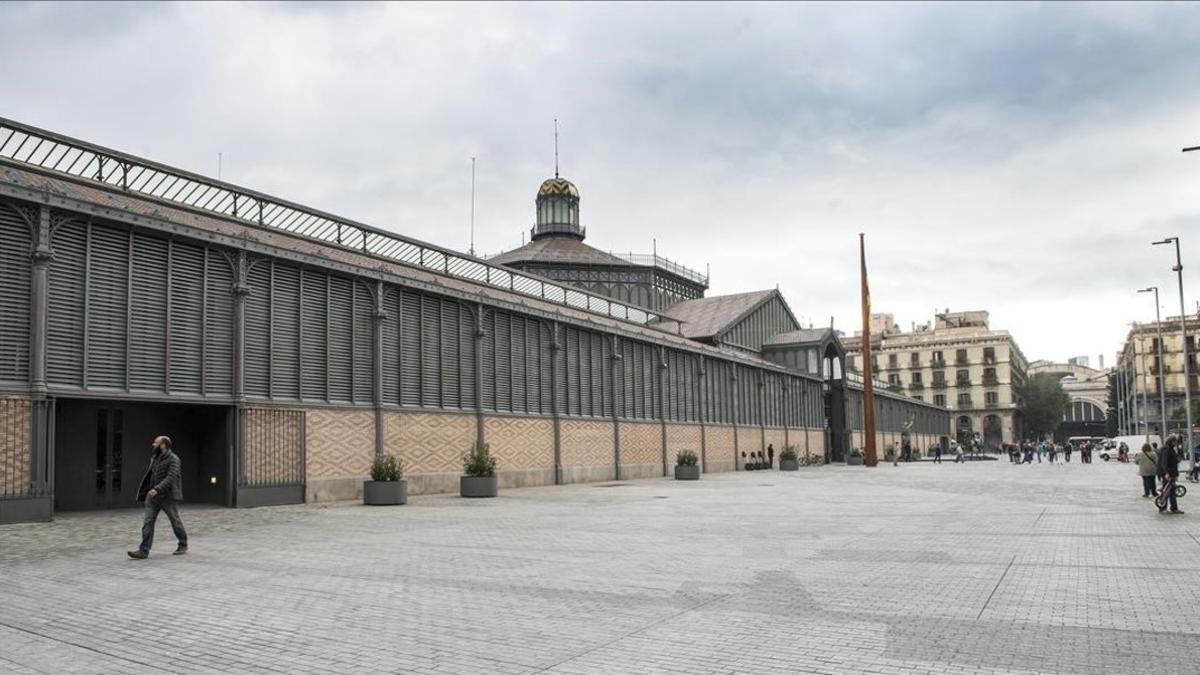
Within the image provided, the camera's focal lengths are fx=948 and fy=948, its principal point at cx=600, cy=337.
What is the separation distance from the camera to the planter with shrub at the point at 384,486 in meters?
24.7

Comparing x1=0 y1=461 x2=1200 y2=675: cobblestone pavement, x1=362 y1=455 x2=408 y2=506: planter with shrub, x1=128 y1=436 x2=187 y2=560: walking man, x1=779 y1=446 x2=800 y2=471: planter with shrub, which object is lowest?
x1=779 y1=446 x2=800 y2=471: planter with shrub

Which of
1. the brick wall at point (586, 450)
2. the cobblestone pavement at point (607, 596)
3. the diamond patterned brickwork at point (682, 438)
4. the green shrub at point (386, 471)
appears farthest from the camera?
the diamond patterned brickwork at point (682, 438)

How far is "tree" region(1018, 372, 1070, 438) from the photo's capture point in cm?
14638

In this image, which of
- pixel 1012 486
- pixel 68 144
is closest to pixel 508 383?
pixel 68 144

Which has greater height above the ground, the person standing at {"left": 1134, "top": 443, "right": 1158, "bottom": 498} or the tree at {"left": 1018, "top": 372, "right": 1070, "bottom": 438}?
the tree at {"left": 1018, "top": 372, "right": 1070, "bottom": 438}

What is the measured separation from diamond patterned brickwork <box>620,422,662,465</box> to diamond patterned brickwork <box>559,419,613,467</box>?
4.46ft

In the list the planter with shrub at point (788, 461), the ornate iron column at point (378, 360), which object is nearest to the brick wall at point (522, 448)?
the ornate iron column at point (378, 360)

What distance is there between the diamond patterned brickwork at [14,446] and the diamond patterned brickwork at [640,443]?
86.3 ft

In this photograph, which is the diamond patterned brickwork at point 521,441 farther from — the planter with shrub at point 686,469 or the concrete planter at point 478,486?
the planter with shrub at point 686,469

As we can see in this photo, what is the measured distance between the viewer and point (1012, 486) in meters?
34.3

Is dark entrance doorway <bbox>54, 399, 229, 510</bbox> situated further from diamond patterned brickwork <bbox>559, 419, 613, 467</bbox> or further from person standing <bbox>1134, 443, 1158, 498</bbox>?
person standing <bbox>1134, 443, 1158, 498</bbox>

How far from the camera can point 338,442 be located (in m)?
26.5

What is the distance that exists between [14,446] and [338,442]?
8.96 meters

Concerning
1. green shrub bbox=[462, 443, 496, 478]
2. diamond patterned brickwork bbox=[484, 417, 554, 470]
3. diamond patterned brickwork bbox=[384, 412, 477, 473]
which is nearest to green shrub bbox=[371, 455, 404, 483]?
diamond patterned brickwork bbox=[384, 412, 477, 473]
